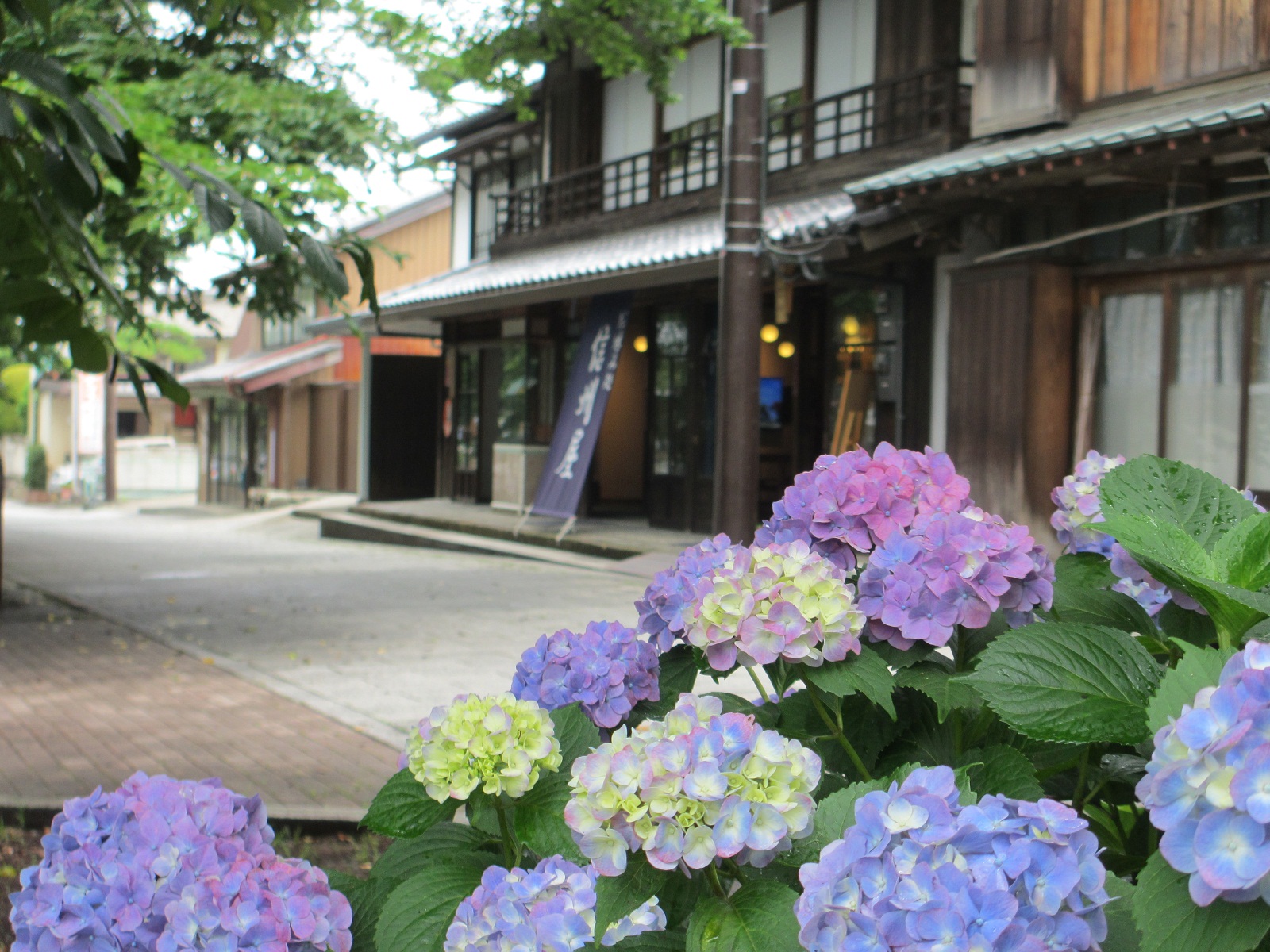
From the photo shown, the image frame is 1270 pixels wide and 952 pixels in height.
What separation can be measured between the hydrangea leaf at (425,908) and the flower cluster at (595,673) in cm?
27

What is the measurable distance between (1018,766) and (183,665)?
23.0ft

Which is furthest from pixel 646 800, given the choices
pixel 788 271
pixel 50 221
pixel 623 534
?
pixel 623 534

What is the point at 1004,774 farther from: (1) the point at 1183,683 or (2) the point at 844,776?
(1) the point at 1183,683

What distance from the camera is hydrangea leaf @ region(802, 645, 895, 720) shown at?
4.30ft

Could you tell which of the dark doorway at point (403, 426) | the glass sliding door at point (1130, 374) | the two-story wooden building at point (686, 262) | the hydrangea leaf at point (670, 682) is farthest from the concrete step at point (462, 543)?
the hydrangea leaf at point (670, 682)

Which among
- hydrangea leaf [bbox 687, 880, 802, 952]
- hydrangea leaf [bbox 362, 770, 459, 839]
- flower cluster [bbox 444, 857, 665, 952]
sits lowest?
flower cluster [bbox 444, 857, 665, 952]

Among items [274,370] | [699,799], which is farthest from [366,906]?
[274,370]

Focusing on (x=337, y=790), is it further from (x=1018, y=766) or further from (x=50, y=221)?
(x=1018, y=766)

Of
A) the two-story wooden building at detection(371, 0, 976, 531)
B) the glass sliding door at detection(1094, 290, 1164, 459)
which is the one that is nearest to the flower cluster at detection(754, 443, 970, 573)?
the glass sliding door at detection(1094, 290, 1164, 459)

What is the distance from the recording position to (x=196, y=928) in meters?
1.18

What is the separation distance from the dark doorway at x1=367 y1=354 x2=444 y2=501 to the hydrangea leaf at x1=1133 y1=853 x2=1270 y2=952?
66.1 ft

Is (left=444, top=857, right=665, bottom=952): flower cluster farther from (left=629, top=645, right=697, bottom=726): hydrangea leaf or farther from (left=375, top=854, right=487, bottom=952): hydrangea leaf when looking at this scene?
(left=629, top=645, right=697, bottom=726): hydrangea leaf

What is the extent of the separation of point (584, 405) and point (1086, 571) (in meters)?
12.2

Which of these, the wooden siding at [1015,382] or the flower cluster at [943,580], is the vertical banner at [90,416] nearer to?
the wooden siding at [1015,382]
